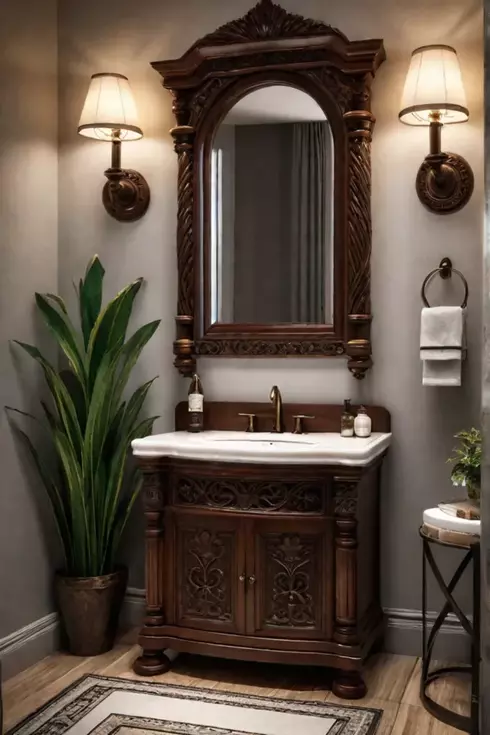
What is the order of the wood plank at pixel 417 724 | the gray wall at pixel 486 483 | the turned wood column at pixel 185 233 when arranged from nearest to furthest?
the gray wall at pixel 486 483, the wood plank at pixel 417 724, the turned wood column at pixel 185 233

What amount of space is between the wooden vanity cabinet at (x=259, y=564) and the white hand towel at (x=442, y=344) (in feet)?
1.22

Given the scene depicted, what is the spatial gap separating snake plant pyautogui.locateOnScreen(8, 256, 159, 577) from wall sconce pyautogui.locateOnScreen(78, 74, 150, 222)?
32 cm

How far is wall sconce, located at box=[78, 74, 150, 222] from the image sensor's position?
10.1 feet

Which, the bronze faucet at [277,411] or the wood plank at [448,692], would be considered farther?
the bronze faucet at [277,411]

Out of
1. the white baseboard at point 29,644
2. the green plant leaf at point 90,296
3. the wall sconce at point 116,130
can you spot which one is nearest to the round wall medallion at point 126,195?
the wall sconce at point 116,130

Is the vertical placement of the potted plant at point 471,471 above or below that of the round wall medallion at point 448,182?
below

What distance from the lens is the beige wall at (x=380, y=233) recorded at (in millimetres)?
2922

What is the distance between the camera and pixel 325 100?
9.89 ft

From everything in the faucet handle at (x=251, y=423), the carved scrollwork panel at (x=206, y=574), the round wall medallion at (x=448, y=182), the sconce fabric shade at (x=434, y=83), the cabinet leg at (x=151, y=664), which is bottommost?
the cabinet leg at (x=151, y=664)

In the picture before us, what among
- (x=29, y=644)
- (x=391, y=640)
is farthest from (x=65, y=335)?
(x=391, y=640)

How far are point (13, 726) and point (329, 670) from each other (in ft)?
3.40

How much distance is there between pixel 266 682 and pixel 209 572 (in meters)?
0.41

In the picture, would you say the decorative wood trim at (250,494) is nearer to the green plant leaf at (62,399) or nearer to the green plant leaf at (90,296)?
the green plant leaf at (62,399)

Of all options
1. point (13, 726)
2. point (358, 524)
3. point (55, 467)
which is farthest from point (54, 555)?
point (358, 524)
